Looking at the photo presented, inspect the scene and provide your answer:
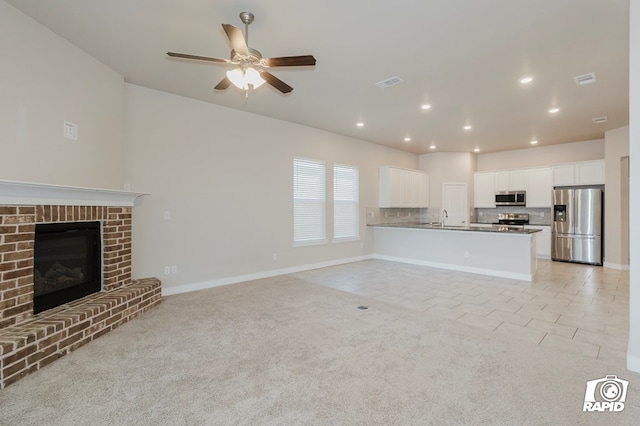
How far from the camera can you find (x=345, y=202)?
6984 mm

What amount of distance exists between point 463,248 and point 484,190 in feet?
10.7

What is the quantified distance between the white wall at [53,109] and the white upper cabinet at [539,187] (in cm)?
894

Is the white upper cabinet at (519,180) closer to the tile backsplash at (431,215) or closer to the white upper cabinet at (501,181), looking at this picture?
the white upper cabinet at (501,181)

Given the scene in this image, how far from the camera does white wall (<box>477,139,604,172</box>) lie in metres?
7.14

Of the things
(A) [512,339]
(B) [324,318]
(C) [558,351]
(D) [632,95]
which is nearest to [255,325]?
(B) [324,318]

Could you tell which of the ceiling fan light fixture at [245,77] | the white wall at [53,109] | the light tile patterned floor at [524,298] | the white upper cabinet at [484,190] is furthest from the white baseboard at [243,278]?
the white upper cabinet at [484,190]

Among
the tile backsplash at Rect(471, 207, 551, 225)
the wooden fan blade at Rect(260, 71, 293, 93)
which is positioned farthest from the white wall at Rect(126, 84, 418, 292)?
the tile backsplash at Rect(471, 207, 551, 225)

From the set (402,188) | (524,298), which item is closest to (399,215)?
(402,188)

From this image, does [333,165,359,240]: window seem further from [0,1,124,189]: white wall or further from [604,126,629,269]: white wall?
[604,126,629,269]: white wall

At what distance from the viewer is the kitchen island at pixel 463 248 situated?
17.5 feet

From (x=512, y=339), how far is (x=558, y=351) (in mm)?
353

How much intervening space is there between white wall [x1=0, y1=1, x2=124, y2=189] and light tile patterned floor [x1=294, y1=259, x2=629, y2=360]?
361cm

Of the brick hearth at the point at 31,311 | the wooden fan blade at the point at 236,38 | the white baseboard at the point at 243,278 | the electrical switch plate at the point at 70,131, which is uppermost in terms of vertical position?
the wooden fan blade at the point at 236,38

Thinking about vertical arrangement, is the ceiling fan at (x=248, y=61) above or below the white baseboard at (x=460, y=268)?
above
